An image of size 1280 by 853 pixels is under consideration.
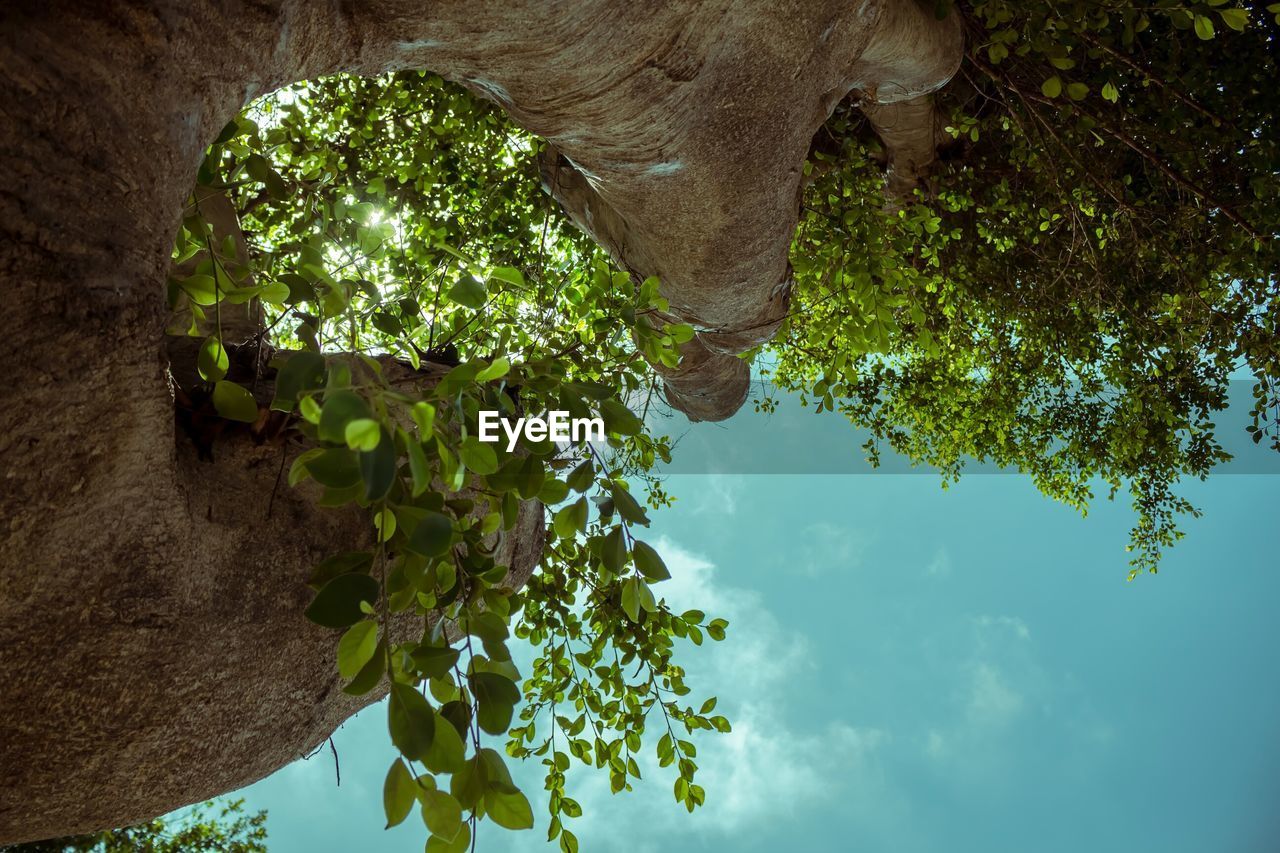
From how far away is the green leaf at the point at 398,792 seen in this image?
0.73 metres

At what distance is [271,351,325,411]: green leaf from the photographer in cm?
70

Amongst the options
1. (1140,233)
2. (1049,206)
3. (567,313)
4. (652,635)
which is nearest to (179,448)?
(652,635)

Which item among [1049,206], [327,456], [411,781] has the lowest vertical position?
[411,781]

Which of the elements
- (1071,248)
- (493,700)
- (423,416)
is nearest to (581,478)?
(493,700)

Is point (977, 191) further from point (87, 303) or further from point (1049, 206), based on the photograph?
point (87, 303)

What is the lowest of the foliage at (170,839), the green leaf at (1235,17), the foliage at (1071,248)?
the foliage at (170,839)

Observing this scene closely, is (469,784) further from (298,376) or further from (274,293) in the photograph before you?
(274,293)

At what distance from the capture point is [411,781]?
750mm

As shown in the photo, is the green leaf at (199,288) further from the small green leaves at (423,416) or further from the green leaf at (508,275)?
the small green leaves at (423,416)

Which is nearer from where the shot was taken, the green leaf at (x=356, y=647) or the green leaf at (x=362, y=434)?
the green leaf at (x=362, y=434)

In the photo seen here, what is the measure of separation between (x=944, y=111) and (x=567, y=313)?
2110 millimetres

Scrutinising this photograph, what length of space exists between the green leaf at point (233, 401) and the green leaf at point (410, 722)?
14.9 inches

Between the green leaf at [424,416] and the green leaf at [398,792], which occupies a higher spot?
the green leaf at [424,416]

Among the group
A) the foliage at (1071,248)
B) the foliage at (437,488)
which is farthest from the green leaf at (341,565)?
the foliage at (1071,248)
